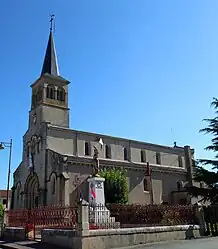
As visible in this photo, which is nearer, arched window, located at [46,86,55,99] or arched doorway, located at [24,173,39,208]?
arched doorway, located at [24,173,39,208]

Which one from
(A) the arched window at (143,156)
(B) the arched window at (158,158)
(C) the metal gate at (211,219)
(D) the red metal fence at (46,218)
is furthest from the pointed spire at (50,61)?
(C) the metal gate at (211,219)

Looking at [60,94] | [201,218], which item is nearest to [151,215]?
[201,218]

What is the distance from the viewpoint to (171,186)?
43438mm

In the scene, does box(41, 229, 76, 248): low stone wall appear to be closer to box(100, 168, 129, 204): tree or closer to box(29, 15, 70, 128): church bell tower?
box(100, 168, 129, 204): tree

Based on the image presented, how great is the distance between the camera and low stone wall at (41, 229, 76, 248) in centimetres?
1202

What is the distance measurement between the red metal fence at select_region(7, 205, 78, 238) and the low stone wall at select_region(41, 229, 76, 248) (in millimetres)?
446

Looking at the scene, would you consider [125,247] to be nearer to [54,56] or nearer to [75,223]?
[75,223]

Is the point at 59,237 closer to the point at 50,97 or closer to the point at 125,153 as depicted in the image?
the point at 125,153

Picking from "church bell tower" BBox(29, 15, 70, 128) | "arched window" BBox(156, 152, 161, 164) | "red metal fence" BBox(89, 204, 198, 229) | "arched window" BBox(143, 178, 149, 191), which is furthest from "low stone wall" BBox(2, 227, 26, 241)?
"arched window" BBox(156, 152, 161, 164)

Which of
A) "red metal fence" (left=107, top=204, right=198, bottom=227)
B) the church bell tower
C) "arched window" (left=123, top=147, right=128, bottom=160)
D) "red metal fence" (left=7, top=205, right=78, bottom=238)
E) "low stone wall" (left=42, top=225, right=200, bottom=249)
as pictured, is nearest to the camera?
"low stone wall" (left=42, top=225, right=200, bottom=249)

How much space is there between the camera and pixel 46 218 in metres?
15.0

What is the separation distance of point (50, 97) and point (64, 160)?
1174 cm

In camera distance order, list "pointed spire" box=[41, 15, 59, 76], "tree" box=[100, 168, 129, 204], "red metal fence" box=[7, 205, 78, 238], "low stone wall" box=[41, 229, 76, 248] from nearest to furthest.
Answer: "low stone wall" box=[41, 229, 76, 248]
"red metal fence" box=[7, 205, 78, 238]
"tree" box=[100, 168, 129, 204]
"pointed spire" box=[41, 15, 59, 76]

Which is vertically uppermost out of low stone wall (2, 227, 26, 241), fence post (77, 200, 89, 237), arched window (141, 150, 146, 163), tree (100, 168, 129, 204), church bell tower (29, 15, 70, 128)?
church bell tower (29, 15, 70, 128)
